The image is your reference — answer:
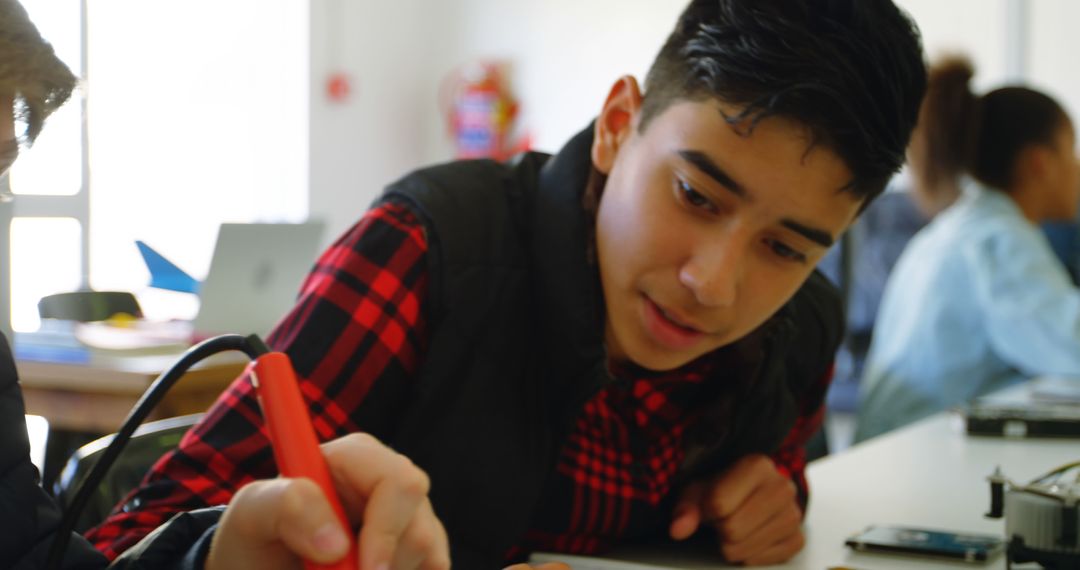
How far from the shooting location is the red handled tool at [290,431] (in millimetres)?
537

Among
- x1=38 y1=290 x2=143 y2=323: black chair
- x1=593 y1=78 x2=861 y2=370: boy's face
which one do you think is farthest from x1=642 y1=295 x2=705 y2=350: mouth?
x1=38 y1=290 x2=143 y2=323: black chair

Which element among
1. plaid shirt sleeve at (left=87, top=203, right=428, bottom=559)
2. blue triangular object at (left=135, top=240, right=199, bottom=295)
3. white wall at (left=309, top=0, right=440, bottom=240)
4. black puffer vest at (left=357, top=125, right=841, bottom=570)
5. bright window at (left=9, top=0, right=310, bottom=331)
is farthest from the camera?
white wall at (left=309, top=0, right=440, bottom=240)

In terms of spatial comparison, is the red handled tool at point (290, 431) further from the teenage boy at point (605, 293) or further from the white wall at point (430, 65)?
the white wall at point (430, 65)

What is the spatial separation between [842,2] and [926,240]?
1.95 metres

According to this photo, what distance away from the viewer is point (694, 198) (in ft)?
3.23

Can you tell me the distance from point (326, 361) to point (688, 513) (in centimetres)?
37

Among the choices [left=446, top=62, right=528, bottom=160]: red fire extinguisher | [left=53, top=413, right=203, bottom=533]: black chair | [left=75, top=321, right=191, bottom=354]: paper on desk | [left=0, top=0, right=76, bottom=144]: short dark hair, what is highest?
[left=446, top=62, right=528, bottom=160]: red fire extinguisher

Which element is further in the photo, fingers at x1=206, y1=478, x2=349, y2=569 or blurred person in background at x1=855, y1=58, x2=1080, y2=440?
blurred person in background at x1=855, y1=58, x2=1080, y2=440

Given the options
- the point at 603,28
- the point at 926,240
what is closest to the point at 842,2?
the point at 926,240

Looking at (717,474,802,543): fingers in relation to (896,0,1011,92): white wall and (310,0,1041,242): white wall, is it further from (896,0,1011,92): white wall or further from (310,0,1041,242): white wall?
(310,0,1041,242): white wall

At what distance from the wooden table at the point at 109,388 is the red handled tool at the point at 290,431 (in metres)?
1.73

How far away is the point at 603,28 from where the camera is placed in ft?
18.4

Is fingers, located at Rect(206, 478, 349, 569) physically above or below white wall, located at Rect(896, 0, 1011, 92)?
below

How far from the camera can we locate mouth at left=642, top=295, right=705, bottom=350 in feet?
3.33
